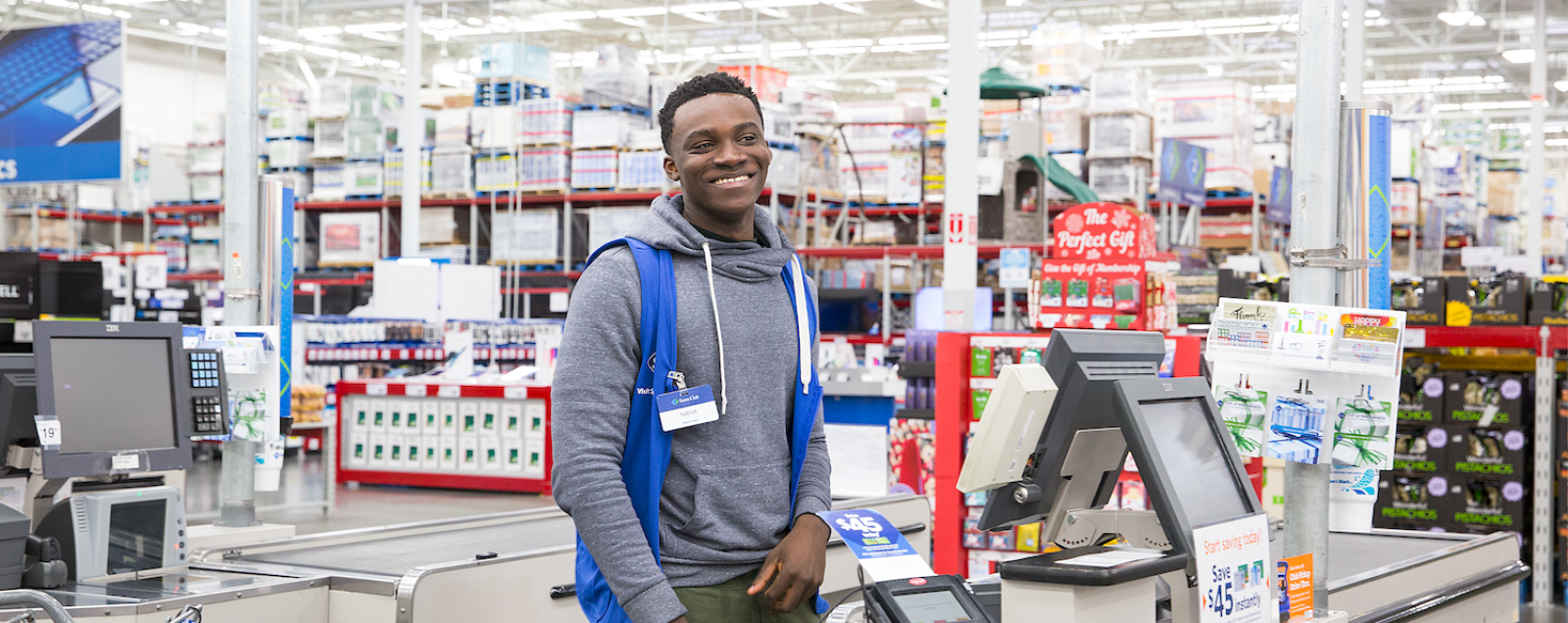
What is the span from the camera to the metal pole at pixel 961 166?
766 centimetres

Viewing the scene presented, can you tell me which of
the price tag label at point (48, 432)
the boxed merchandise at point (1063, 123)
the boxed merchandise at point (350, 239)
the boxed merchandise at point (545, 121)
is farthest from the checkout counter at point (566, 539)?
the boxed merchandise at point (350, 239)

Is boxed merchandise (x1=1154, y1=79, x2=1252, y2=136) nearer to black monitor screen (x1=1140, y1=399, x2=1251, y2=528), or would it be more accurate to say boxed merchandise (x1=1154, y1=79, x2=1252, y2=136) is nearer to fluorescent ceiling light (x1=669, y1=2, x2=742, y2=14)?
fluorescent ceiling light (x1=669, y1=2, x2=742, y2=14)

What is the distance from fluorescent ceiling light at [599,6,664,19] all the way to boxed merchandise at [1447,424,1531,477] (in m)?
14.6

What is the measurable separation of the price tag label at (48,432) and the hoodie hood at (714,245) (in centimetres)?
181

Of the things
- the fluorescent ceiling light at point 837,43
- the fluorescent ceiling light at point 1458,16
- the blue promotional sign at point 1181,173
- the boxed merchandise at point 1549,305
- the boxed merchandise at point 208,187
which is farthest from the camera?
the fluorescent ceiling light at point 837,43

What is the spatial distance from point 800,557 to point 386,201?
1310 cm

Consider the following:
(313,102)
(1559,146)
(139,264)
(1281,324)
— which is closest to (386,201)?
(313,102)

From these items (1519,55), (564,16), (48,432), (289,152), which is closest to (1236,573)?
(48,432)

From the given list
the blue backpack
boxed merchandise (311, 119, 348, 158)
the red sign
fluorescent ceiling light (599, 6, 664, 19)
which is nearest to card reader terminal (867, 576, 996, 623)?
the blue backpack

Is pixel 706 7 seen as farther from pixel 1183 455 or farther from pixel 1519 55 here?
pixel 1183 455

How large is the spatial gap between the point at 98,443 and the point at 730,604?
6.47 ft

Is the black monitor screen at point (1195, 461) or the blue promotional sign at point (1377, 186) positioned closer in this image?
the black monitor screen at point (1195, 461)

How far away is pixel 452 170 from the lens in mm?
13820

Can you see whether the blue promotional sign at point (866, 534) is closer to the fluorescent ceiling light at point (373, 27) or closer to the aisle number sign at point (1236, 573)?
the aisle number sign at point (1236, 573)
